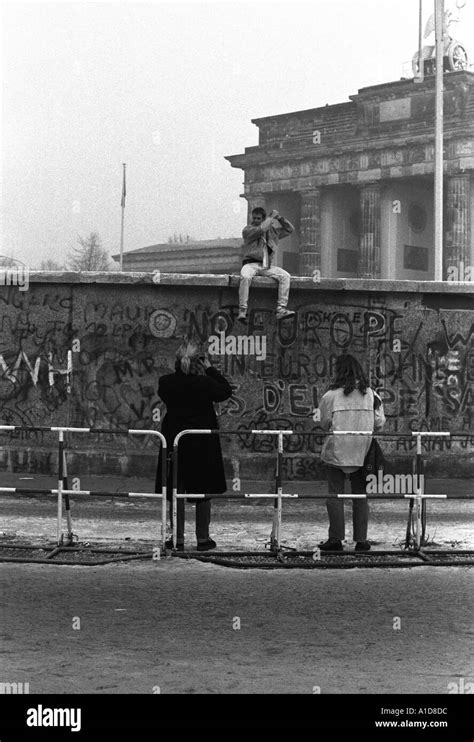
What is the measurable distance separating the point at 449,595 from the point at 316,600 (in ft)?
3.26

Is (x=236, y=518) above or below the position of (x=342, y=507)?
below

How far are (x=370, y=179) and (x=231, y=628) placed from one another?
2144 inches

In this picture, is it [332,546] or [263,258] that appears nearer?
[332,546]

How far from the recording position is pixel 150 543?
422 inches

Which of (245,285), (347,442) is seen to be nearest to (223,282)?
(245,285)

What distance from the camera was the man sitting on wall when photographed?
1603cm

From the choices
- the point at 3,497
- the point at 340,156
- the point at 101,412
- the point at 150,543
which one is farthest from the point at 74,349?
the point at 340,156

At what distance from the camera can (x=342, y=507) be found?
1027 cm

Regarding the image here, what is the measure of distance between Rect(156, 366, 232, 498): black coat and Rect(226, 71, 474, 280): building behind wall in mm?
45415

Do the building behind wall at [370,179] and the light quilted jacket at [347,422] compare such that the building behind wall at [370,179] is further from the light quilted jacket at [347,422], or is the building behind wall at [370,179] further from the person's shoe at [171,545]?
the person's shoe at [171,545]

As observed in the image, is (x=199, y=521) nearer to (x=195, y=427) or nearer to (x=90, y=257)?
(x=195, y=427)

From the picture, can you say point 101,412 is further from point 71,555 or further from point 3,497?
point 71,555

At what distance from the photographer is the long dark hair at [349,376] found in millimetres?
10359

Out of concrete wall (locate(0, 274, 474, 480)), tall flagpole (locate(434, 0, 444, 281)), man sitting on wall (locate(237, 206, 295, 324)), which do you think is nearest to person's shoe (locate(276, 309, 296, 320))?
man sitting on wall (locate(237, 206, 295, 324))
